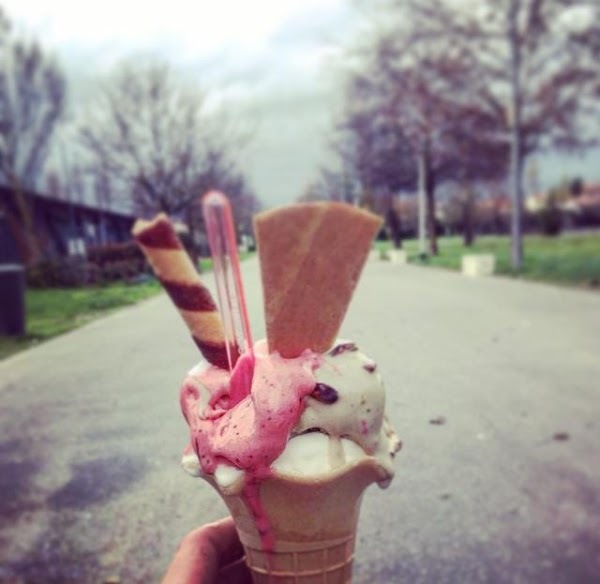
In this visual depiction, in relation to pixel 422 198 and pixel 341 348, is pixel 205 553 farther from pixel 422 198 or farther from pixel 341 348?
pixel 422 198

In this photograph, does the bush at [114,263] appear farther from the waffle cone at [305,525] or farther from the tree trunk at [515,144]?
the tree trunk at [515,144]

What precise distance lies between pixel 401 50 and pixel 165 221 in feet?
10.1

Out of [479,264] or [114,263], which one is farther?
[479,264]

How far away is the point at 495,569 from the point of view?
1.52 meters

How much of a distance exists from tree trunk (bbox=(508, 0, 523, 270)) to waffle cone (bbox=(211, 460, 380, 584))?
31.7 feet

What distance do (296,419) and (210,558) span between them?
285mm

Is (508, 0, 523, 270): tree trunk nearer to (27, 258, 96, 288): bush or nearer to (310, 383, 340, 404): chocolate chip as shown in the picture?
(27, 258, 96, 288): bush

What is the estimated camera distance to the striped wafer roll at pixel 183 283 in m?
0.78

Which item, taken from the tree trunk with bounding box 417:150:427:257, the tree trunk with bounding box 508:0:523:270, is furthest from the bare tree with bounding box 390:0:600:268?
the tree trunk with bounding box 417:150:427:257

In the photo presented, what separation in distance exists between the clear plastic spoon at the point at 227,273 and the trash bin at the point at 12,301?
5.82 meters

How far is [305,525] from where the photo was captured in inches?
35.1

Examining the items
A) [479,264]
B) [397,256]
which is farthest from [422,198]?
[479,264]

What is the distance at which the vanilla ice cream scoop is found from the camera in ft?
2.70

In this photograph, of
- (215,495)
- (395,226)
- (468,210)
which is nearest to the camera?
(215,495)
